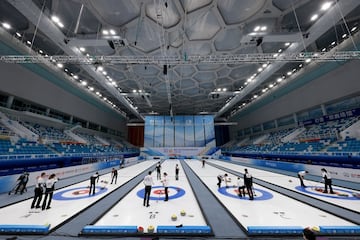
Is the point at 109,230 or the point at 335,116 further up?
the point at 335,116

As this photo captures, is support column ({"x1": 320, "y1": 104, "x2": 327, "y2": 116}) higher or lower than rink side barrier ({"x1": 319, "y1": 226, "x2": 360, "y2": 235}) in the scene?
higher

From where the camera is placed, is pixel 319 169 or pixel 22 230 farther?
pixel 319 169

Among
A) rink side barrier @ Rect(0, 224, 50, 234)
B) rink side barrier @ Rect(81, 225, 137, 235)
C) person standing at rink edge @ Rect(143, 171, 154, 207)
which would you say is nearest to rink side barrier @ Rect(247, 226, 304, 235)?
rink side barrier @ Rect(81, 225, 137, 235)

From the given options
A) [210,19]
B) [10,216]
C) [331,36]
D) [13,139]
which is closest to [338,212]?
[10,216]

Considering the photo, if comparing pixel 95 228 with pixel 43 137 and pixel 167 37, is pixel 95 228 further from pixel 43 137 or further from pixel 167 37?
pixel 43 137

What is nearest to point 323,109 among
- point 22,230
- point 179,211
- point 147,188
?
point 179,211

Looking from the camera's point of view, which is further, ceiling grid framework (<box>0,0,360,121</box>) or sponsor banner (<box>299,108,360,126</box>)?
sponsor banner (<box>299,108,360,126</box>)

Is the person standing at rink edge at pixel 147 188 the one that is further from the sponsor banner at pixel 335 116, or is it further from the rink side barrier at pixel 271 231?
the sponsor banner at pixel 335 116

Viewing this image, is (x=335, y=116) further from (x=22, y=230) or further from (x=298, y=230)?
(x=22, y=230)

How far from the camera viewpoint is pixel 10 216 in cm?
498

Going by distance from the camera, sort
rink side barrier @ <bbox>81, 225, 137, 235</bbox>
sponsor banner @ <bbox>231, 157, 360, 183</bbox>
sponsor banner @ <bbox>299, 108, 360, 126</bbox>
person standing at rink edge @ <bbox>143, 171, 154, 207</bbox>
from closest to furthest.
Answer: rink side barrier @ <bbox>81, 225, 137, 235</bbox> < person standing at rink edge @ <bbox>143, 171, 154, 207</bbox> < sponsor banner @ <bbox>231, 157, 360, 183</bbox> < sponsor banner @ <bbox>299, 108, 360, 126</bbox>

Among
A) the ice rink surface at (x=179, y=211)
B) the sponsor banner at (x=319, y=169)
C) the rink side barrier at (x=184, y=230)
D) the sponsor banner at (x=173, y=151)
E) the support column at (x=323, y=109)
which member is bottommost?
the ice rink surface at (x=179, y=211)

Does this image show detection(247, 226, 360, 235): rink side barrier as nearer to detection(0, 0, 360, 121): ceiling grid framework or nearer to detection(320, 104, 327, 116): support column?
detection(0, 0, 360, 121): ceiling grid framework

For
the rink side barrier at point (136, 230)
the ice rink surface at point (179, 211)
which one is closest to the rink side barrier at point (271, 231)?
the ice rink surface at point (179, 211)
